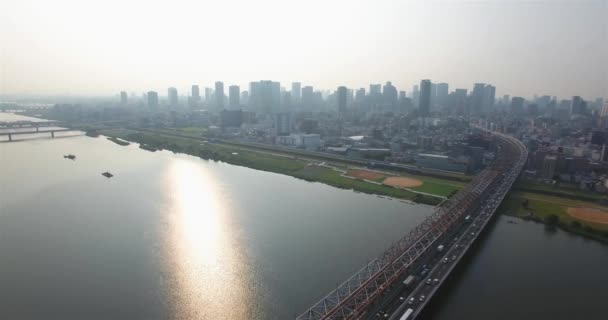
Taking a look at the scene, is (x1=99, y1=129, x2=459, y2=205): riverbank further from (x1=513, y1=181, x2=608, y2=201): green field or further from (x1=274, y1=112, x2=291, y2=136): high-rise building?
(x1=274, y1=112, x2=291, y2=136): high-rise building

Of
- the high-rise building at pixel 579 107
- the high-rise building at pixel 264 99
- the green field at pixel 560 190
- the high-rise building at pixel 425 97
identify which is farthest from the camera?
the high-rise building at pixel 264 99

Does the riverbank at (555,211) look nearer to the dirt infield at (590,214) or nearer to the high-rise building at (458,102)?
the dirt infield at (590,214)

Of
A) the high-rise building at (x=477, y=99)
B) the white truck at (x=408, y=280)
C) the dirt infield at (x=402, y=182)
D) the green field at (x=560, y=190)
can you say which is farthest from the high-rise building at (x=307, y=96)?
the white truck at (x=408, y=280)

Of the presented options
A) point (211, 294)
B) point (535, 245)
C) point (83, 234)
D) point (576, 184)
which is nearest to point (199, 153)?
point (83, 234)

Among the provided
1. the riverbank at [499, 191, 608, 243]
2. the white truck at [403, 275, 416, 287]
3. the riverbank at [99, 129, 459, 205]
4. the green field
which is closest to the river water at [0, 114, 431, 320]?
the riverbank at [99, 129, 459, 205]

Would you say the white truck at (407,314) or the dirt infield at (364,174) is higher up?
the dirt infield at (364,174)

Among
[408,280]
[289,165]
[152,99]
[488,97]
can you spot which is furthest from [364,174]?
[488,97]

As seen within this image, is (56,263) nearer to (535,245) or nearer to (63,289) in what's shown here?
(63,289)
